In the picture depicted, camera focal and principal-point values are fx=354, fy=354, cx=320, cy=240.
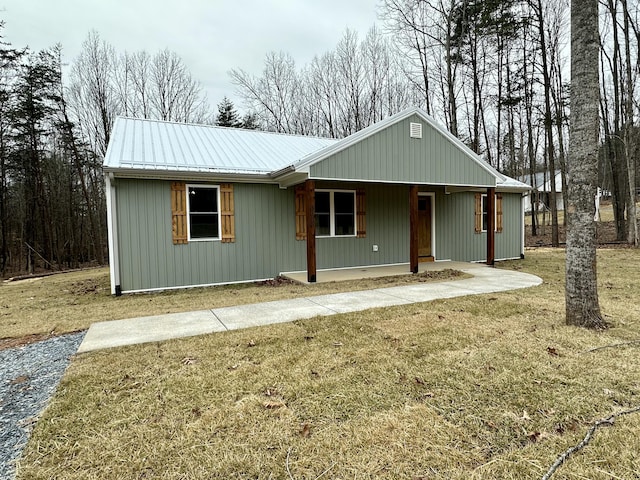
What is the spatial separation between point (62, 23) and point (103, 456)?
18615 mm

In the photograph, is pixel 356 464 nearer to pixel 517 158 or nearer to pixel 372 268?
pixel 372 268

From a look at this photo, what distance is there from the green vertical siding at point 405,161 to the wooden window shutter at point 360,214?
147cm

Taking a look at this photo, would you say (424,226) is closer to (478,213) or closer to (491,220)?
(491,220)

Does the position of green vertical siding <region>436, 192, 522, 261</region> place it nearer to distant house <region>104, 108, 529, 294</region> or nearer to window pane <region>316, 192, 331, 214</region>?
distant house <region>104, 108, 529, 294</region>

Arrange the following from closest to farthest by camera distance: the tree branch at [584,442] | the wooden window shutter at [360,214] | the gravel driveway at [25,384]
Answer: the tree branch at [584,442] < the gravel driveway at [25,384] < the wooden window shutter at [360,214]

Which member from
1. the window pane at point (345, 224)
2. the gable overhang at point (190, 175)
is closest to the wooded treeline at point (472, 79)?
the window pane at point (345, 224)

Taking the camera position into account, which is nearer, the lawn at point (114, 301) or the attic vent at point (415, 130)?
the lawn at point (114, 301)

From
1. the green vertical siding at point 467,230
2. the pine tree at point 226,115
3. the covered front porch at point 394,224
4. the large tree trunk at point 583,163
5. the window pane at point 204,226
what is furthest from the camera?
the pine tree at point 226,115

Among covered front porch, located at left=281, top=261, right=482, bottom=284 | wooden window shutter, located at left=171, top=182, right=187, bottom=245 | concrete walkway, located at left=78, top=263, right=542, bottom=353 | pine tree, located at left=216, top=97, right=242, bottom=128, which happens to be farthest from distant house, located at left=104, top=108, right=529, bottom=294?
pine tree, located at left=216, top=97, right=242, bottom=128

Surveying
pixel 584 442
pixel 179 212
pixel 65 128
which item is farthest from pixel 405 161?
pixel 65 128

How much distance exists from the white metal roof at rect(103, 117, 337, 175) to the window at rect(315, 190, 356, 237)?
53.7 inches

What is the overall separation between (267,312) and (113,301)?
351cm

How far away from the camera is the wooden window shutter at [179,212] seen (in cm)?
786

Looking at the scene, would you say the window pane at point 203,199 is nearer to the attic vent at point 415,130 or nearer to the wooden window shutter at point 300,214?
the wooden window shutter at point 300,214
